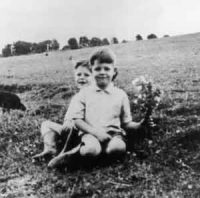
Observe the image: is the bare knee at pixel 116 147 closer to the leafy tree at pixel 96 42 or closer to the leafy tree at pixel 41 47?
the leafy tree at pixel 96 42

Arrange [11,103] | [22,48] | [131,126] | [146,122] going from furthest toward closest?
[22,48], [11,103], [131,126], [146,122]

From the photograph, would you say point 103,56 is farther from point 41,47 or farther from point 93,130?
point 41,47

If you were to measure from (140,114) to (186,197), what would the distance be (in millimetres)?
2247

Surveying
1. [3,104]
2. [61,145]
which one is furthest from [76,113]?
[3,104]

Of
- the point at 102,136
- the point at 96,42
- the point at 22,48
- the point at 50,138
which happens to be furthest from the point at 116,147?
the point at 22,48

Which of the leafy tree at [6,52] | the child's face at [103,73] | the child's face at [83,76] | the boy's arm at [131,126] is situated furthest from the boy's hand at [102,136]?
the leafy tree at [6,52]

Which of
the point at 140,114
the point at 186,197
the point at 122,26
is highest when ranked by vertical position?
the point at 122,26

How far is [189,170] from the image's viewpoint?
421 centimetres

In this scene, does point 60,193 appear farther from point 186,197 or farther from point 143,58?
point 143,58

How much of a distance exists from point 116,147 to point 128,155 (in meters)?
0.29

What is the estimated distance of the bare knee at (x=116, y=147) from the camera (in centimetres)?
443

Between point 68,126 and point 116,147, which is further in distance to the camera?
point 68,126

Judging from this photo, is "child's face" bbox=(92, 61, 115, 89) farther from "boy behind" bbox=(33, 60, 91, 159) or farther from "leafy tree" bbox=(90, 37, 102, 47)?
"leafy tree" bbox=(90, 37, 102, 47)

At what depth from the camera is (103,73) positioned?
4.84 m
